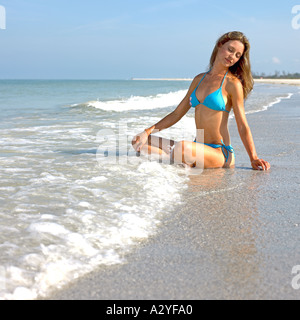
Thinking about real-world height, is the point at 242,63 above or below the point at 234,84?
above

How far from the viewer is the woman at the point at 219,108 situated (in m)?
4.06

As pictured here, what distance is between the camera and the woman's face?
157 inches

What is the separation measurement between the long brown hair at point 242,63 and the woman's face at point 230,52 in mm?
44

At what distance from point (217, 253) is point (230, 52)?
250 cm

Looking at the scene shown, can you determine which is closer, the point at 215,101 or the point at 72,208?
the point at 72,208

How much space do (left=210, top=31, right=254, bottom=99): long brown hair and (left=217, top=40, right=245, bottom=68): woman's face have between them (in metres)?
0.04

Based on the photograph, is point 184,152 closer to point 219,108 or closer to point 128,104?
point 219,108

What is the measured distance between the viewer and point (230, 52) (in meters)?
4.01

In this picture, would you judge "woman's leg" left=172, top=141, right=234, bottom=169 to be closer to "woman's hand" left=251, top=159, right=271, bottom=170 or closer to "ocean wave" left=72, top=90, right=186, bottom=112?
"woman's hand" left=251, top=159, right=271, bottom=170

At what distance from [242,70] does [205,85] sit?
16.7 inches

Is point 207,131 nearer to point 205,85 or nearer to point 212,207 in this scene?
point 205,85

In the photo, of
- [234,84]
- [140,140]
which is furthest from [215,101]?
[140,140]

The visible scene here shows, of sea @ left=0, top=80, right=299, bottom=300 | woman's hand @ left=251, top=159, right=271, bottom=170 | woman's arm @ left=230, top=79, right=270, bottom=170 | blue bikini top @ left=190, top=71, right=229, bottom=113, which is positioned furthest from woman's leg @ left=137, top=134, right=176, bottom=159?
woman's hand @ left=251, top=159, right=271, bottom=170
